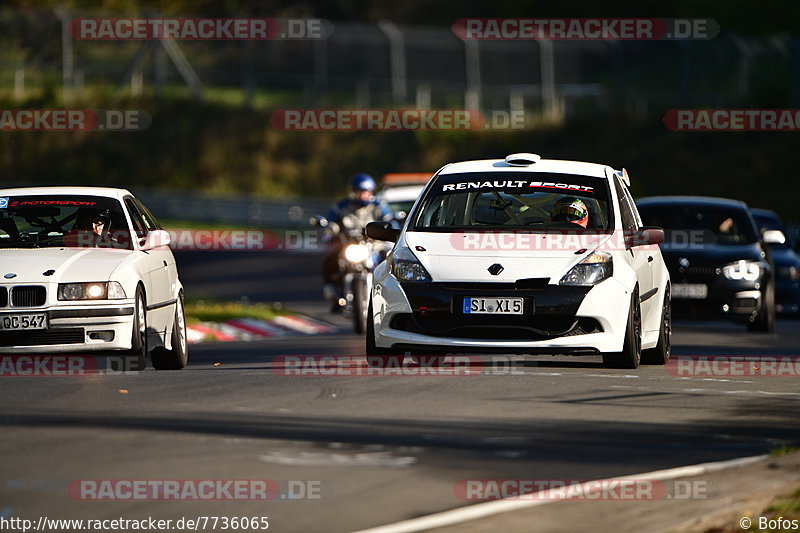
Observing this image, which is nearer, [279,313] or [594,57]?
[279,313]

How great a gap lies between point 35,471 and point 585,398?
442 cm

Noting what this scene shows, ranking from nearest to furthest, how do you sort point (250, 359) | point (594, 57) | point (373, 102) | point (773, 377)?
1. point (773, 377)
2. point (250, 359)
3. point (594, 57)
4. point (373, 102)

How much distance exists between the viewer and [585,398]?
11969 mm

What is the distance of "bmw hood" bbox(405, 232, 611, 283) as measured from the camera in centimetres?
1298

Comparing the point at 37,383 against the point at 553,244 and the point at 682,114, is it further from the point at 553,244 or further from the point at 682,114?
the point at 682,114

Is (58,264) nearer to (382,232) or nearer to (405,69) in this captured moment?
(382,232)

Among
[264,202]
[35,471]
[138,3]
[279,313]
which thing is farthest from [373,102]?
[35,471]

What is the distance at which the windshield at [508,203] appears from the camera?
14.1 metres

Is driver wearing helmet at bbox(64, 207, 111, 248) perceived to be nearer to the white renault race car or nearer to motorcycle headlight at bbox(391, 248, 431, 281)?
the white renault race car

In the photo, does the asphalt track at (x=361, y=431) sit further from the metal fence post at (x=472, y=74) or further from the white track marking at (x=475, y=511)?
the metal fence post at (x=472, y=74)

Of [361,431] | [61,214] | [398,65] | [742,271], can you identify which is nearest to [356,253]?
[742,271]

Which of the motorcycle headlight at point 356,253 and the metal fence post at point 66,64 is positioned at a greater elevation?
the metal fence post at point 66,64

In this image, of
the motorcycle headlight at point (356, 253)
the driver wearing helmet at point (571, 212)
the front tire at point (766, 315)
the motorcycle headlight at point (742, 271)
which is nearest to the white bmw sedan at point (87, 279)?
the driver wearing helmet at point (571, 212)

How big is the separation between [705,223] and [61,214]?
8825mm
